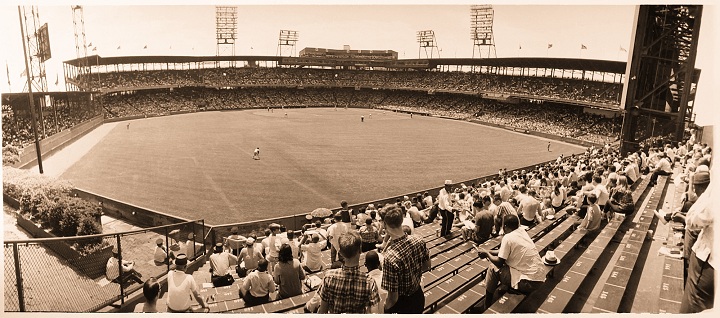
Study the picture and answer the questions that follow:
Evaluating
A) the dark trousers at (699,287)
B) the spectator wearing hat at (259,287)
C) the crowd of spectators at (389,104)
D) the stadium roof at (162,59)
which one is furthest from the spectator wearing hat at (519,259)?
the stadium roof at (162,59)

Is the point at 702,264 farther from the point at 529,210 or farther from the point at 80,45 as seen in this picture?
the point at 80,45

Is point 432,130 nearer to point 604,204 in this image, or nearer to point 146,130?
point 146,130

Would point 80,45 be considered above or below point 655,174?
above

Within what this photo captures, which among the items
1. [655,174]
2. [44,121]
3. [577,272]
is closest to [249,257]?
[577,272]

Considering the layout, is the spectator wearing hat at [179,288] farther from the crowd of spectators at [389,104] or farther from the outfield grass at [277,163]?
the crowd of spectators at [389,104]

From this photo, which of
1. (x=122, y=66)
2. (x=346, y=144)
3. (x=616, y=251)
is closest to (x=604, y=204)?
(x=616, y=251)

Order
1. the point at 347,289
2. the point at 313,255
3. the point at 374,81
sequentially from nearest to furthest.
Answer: the point at 347,289 < the point at 313,255 < the point at 374,81
